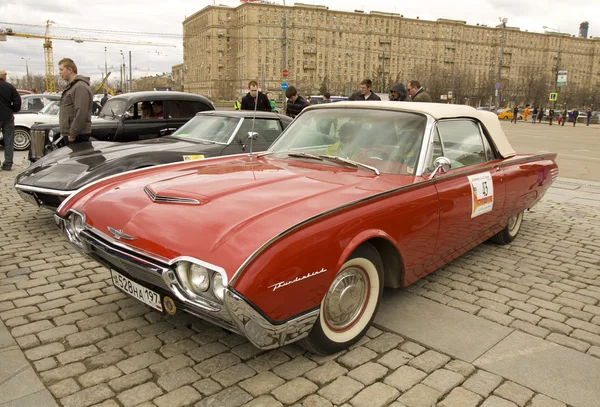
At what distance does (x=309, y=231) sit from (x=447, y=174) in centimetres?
176

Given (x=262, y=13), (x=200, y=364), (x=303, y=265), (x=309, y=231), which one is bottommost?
(x=200, y=364)

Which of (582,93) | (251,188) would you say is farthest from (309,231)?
(582,93)

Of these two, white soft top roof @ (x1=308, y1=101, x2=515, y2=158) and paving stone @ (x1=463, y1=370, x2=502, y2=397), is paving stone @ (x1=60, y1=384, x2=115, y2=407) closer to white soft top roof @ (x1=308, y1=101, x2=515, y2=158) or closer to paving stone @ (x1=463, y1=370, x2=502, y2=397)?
paving stone @ (x1=463, y1=370, x2=502, y2=397)

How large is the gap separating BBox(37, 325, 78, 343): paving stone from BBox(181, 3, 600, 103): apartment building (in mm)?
123960

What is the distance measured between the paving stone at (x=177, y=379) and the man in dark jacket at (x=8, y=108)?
9.32 m

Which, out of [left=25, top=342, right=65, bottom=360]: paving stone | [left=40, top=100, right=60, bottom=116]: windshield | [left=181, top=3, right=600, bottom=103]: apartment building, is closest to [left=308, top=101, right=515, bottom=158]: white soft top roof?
[left=25, top=342, right=65, bottom=360]: paving stone

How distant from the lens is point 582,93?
89375 mm

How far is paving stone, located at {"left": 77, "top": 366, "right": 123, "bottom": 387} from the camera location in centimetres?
273

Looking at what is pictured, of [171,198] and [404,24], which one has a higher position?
[404,24]

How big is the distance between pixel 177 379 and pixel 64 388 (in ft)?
2.00

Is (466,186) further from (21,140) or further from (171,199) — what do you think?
(21,140)

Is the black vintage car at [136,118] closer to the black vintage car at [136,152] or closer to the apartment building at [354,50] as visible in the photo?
the black vintage car at [136,152]

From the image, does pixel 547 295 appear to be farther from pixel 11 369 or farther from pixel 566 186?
pixel 566 186

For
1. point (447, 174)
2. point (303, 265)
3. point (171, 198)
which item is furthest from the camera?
point (447, 174)
